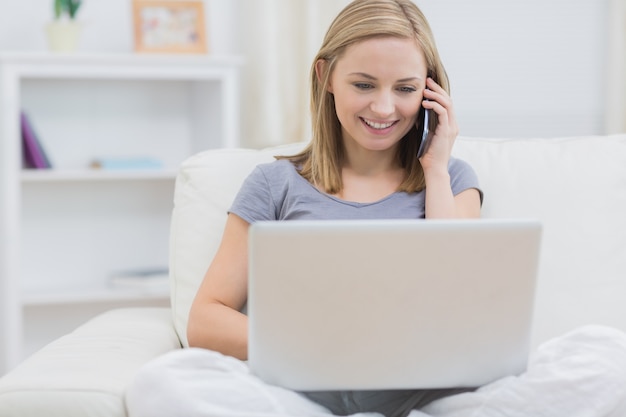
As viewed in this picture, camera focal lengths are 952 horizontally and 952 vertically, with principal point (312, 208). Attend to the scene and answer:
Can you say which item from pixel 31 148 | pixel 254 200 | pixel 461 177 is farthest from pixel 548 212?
pixel 31 148

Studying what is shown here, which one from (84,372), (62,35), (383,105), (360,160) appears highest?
(62,35)

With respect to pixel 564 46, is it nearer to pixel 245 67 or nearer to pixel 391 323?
pixel 245 67

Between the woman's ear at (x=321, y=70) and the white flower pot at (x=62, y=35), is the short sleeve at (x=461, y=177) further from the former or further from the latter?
the white flower pot at (x=62, y=35)

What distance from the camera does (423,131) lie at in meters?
1.65

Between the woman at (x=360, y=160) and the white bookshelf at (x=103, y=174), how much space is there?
3.72 feet

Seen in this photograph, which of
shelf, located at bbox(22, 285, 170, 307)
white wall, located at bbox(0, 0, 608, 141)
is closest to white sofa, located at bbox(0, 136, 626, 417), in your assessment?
shelf, located at bbox(22, 285, 170, 307)

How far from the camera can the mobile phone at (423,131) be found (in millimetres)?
1639

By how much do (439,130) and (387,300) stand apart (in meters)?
0.60

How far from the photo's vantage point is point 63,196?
2980mm

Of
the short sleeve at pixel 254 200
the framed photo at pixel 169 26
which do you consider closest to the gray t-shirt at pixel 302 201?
the short sleeve at pixel 254 200

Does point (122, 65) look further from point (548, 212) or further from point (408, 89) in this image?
point (548, 212)

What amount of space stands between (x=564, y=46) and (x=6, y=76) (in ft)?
6.31

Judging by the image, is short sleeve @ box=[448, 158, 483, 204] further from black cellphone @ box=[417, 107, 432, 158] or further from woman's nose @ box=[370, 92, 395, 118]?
woman's nose @ box=[370, 92, 395, 118]

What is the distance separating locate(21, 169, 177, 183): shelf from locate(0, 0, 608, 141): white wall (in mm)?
1096
